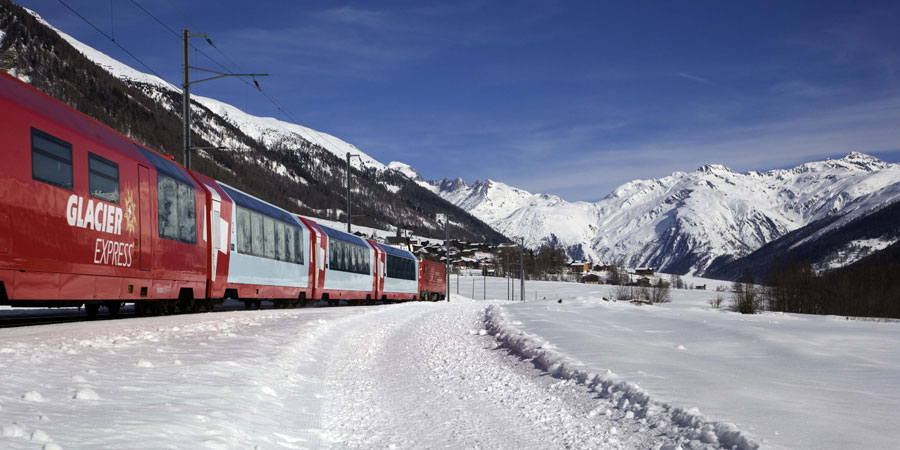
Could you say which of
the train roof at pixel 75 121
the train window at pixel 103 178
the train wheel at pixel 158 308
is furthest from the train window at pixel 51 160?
the train wheel at pixel 158 308

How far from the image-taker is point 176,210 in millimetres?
16938

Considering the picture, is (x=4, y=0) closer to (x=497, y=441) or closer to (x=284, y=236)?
(x=284, y=236)

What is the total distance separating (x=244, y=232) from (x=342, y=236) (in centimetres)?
1333

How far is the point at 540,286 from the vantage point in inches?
6019

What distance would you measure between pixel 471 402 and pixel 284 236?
18.8 m

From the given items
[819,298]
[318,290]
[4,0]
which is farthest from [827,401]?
[4,0]

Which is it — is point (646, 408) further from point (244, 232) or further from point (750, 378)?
point (244, 232)

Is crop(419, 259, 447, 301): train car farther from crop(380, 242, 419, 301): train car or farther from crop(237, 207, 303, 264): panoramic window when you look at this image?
crop(237, 207, 303, 264): panoramic window

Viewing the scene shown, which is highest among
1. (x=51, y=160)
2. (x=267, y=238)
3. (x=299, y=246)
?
(x=51, y=160)

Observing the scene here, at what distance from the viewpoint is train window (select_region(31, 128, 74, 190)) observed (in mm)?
11141

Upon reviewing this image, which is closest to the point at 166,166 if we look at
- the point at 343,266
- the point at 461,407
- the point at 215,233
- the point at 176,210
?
the point at 176,210

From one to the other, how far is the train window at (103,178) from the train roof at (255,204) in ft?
23.9

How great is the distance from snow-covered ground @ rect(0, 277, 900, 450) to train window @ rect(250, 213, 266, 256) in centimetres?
834

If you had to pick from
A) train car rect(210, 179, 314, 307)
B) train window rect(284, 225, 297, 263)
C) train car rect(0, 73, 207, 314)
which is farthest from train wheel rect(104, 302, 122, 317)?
train window rect(284, 225, 297, 263)
